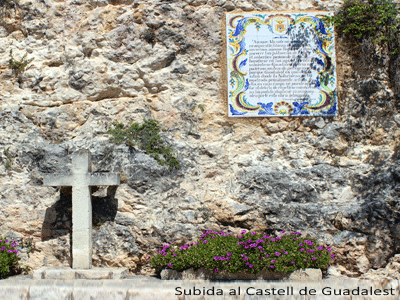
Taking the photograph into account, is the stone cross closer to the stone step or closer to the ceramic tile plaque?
the stone step

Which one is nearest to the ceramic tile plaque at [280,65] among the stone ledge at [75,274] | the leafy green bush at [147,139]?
the leafy green bush at [147,139]

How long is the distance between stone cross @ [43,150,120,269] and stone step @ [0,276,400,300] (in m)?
1.37

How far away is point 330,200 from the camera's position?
5.47 meters

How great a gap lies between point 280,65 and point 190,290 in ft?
12.8

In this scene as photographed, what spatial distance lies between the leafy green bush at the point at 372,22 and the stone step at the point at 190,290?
13.6 ft

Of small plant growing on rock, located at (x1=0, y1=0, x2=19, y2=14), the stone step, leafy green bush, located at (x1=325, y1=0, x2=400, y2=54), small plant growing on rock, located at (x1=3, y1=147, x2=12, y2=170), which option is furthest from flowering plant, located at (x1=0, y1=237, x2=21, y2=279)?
leafy green bush, located at (x1=325, y1=0, x2=400, y2=54)

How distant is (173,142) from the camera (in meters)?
5.80

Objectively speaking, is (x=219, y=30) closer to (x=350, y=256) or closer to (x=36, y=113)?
(x=36, y=113)

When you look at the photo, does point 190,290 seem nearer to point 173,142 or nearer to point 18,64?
point 173,142

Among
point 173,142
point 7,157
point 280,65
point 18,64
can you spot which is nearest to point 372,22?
point 280,65

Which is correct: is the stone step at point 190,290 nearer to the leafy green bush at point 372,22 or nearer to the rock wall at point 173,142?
the rock wall at point 173,142

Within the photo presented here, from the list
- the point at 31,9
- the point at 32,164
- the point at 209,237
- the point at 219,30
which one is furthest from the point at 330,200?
the point at 31,9

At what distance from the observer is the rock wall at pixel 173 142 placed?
5305mm

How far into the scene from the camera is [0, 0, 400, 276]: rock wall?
5.30 m
